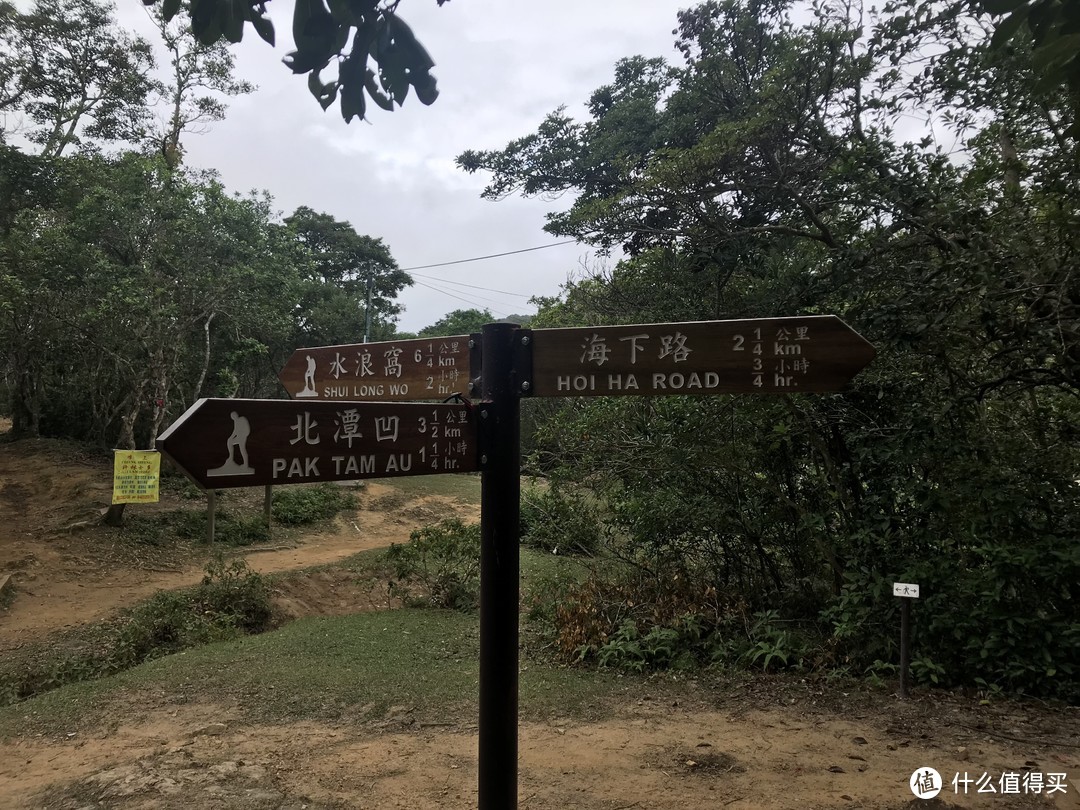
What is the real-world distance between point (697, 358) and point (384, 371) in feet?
4.11

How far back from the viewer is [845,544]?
5.04m

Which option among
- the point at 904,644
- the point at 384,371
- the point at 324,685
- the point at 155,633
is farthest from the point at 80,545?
the point at 904,644

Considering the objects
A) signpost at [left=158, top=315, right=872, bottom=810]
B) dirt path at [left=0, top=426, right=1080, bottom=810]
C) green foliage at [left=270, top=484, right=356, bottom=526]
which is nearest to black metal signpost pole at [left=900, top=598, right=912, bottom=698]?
dirt path at [left=0, top=426, right=1080, bottom=810]

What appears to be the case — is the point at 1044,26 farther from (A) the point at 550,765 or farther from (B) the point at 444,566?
(B) the point at 444,566

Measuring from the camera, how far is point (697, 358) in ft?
7.19

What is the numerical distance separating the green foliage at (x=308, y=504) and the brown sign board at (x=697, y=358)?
501 inches

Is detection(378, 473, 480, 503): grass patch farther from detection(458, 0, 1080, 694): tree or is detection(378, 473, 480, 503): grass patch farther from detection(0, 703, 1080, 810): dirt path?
detection(0, 703, 1080, 810): dirt path

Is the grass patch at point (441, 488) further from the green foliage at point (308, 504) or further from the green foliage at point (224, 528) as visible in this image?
the green foliage at point (224, 528)

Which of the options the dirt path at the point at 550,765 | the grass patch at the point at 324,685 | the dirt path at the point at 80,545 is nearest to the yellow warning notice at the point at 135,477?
the dirt path at the point at 80,545

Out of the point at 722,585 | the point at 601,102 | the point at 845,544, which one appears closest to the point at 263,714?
the point at 722,585

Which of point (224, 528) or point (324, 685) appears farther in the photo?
point (224, 528)

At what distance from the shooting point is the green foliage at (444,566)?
25.8 feet

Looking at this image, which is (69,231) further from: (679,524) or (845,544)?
(845,544)

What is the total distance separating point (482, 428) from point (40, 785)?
3.40m
